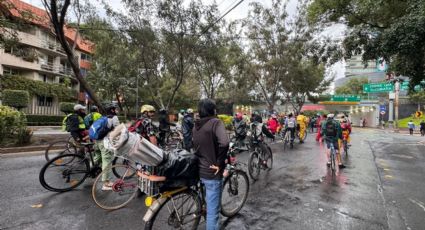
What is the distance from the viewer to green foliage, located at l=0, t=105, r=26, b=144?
31.6 feet

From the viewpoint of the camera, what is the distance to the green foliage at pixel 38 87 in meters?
26.8

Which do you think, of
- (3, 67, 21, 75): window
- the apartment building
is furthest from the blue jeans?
(3, 67, 21, 75): window

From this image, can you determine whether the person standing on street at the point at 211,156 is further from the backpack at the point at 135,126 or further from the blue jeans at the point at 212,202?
the backpack at the point at 135,126

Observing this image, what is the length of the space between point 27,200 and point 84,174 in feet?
3.40

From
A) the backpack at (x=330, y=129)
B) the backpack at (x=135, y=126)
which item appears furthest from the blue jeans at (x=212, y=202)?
the backpack at (x=330, y=129)

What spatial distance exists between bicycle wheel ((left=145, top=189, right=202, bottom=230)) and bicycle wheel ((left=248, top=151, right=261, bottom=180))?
323 cm

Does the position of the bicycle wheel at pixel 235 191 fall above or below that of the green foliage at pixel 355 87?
below

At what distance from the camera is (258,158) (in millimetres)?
6918

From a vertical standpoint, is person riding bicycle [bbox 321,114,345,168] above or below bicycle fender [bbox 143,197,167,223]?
above

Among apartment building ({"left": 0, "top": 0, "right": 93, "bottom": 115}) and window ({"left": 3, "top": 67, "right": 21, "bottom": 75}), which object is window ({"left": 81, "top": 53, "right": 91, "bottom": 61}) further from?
window ({"left": 3, "top": 67, "right": 21, "bottom": 75})

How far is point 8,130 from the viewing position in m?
9.91

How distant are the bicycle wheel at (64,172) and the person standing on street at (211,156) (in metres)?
3.37

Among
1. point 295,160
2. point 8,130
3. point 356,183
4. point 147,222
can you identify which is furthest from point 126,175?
point 8,130

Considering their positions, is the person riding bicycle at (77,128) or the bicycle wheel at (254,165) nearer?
the person riding bicycle at (77,128)
